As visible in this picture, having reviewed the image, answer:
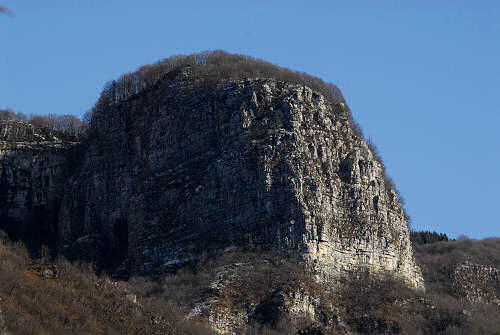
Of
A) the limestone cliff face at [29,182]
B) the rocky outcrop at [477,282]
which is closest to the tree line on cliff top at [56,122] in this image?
the limestone cliff face at [29,182]

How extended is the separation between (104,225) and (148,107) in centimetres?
1145

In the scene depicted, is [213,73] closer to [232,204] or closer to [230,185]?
[230,185]

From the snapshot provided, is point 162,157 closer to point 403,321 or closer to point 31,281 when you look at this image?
point 403,321

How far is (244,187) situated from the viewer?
11062 cm

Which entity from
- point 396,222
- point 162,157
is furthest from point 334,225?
point 162,157

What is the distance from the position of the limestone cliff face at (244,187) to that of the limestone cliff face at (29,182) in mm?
7176

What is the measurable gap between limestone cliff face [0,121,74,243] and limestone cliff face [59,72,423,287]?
718 cm

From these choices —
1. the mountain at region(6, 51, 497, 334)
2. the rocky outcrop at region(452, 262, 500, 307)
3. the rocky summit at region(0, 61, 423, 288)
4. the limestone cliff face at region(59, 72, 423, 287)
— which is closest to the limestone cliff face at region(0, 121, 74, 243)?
the mountain at region(6, 51, 497, 334)

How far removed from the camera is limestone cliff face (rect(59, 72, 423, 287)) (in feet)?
356

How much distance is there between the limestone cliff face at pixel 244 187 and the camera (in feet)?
356

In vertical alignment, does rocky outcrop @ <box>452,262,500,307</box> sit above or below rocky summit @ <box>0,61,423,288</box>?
below

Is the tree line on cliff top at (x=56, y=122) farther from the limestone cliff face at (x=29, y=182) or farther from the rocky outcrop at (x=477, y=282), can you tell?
the rocky outcrop at (x=477, y=282)

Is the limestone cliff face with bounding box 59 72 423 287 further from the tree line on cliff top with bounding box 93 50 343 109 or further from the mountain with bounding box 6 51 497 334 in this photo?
the tree line on cliff top with bounding box 93 50 343 109

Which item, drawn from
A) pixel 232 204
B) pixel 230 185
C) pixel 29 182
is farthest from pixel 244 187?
pixel 29 182
